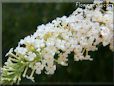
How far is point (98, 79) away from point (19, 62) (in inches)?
68.9

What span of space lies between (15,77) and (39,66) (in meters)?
0.06

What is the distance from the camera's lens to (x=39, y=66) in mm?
917

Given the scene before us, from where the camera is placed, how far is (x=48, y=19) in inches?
98.7

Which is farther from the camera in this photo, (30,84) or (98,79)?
(98,79)

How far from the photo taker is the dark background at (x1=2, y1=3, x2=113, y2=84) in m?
2.54

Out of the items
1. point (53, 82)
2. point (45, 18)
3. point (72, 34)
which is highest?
point (45, 18)

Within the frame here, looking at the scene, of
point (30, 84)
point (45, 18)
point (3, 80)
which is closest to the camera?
point (3, 80)

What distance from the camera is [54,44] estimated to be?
922mm

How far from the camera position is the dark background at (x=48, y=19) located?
2.54 m

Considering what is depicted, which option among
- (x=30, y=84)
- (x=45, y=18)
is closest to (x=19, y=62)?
(x=30, y=84)

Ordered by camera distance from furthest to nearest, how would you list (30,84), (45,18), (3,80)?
(45,18)
(30,84)
(3,80)

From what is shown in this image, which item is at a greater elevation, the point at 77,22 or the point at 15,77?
the point at 77,22

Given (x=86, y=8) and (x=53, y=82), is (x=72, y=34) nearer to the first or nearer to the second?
(x=86, y=8)

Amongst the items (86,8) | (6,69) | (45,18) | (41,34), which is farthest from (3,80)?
(45,18)
